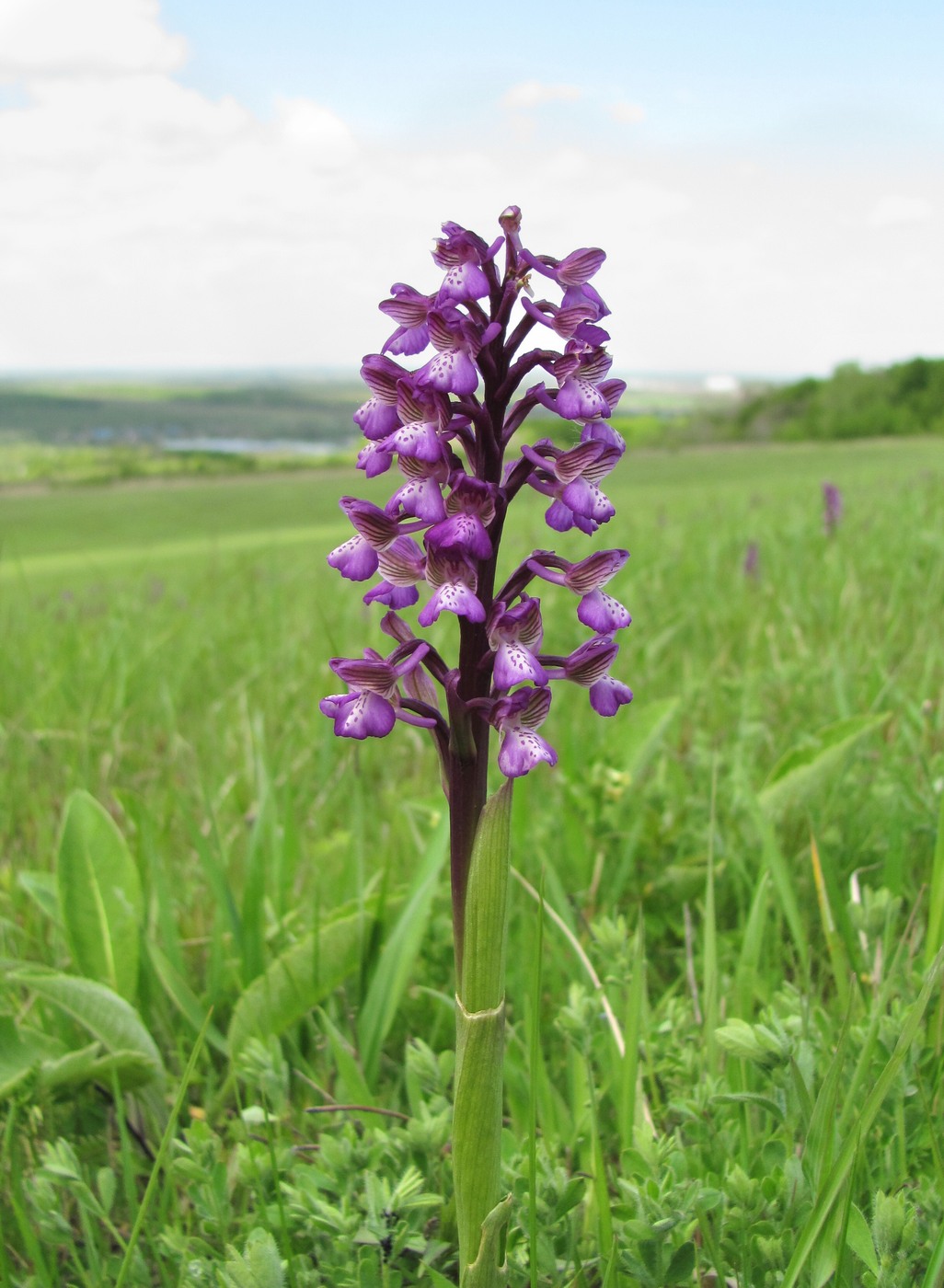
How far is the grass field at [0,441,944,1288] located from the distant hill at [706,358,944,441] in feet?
143

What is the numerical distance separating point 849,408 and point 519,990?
4980cm

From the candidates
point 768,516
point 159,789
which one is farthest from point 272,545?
point 159,789

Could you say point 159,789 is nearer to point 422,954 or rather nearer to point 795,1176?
point 422,954

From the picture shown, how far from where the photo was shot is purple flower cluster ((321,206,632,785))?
1.58 metres

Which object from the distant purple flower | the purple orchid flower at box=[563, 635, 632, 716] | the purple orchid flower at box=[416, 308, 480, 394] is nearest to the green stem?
the purple orchid flower at box=[563, 635, 632, 716]

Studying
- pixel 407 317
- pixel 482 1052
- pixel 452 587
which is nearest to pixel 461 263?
pixel 407 317

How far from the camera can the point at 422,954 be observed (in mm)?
3072

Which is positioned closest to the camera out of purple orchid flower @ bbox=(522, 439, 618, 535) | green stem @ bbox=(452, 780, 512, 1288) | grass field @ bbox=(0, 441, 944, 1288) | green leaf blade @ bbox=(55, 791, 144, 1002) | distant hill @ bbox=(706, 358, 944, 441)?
green stem @ bbox=(452, 780, 512, 1288)

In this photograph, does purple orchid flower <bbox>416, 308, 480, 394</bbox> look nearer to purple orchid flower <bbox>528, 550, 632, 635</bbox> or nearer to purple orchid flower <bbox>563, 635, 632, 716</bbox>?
purple orchid flower <bbox>528, 550, 632, 635</bbox>

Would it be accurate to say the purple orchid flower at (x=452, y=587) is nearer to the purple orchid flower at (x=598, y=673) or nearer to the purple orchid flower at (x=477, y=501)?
the purple orchid flower at (x=477, y=501)

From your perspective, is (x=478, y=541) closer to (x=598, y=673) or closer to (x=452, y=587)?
(x=452, y=587)

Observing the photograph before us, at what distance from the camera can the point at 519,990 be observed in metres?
2.87

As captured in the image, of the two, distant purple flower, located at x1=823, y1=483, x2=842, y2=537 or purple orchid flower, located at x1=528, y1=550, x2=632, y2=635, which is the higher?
distant purple flower, located at x1=823, y1=483, x2=842, y2=537

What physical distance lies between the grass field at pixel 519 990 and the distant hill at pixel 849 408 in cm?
4364
